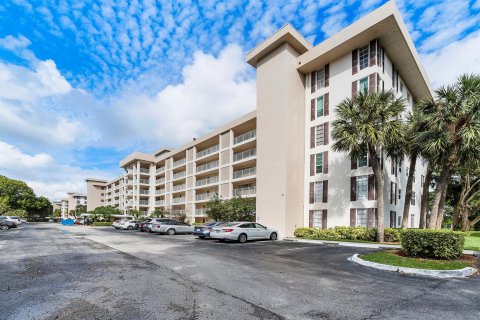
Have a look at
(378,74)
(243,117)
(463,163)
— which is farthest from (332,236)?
(243,117)

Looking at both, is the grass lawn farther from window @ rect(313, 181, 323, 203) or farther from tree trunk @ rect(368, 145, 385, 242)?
window @ rect(313, 181, 323, 203)

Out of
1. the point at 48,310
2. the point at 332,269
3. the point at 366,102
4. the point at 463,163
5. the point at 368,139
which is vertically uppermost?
the point at 366,102

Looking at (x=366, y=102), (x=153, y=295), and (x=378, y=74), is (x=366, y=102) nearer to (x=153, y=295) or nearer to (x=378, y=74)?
(x=378, y=74)

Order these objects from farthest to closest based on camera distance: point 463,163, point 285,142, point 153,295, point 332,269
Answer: point 285,142
point 463,163
point 332,269
point 153,295

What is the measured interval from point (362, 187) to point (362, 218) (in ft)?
7.90

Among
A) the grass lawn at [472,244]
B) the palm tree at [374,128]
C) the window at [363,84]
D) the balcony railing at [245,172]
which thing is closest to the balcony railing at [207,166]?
the balcony railing at [245,172]

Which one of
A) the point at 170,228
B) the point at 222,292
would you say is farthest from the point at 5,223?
the point at 222,292

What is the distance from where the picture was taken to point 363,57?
79.2 feet

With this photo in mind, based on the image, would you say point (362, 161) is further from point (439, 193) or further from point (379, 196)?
point (439, 193)

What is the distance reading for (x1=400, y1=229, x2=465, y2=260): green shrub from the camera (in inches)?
432

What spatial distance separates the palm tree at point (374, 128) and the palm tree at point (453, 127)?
1861 mm

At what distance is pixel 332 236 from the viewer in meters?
22.4

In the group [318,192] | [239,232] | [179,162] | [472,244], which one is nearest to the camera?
[472,244]

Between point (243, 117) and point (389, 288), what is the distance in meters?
29.0
